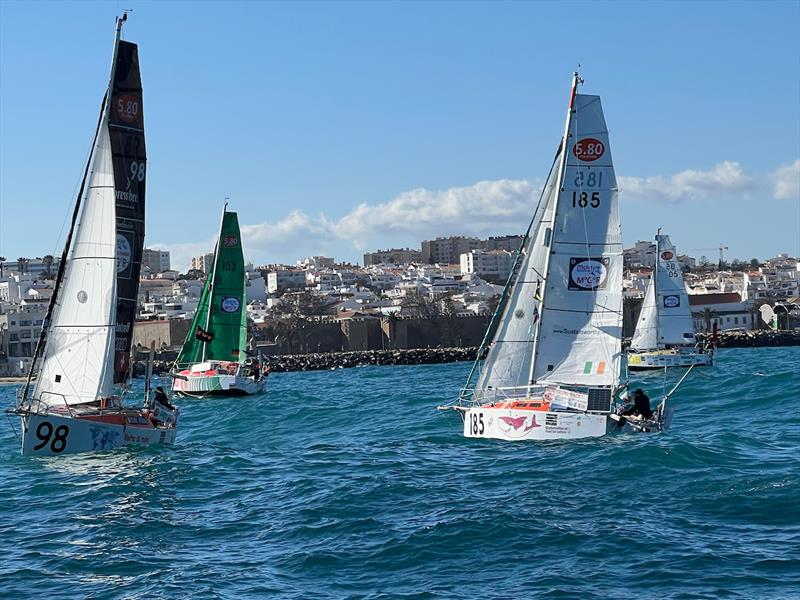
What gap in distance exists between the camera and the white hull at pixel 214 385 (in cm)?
3778

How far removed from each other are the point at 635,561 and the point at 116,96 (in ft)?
42.2

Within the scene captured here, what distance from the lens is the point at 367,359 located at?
3147 inches

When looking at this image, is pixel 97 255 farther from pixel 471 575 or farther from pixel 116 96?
pixel 471 575

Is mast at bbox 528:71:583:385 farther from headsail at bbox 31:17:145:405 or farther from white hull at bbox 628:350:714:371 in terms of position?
white hull at bbox 628:350:714:371

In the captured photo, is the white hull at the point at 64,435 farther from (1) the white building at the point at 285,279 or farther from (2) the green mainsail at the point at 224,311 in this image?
(1) the white building at the point at 285,279

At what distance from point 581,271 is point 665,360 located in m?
32.2

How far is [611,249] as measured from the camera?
65.3 ft

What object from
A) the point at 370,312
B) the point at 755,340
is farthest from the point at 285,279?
the point at 755,340

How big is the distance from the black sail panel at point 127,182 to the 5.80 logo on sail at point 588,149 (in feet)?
24.2

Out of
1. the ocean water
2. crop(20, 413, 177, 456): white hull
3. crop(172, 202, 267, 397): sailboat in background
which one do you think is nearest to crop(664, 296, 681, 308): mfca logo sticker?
crop(172, 202, 267, 397): sailboat in background

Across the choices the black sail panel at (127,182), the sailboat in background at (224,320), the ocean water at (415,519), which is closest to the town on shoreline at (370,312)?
the sailboat in background at (224,320)

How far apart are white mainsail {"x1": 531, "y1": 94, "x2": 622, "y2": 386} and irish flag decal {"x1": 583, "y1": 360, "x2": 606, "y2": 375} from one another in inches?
0.6

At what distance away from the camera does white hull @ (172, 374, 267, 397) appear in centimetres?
3778

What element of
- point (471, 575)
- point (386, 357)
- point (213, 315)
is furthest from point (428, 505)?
point (386, 357)
